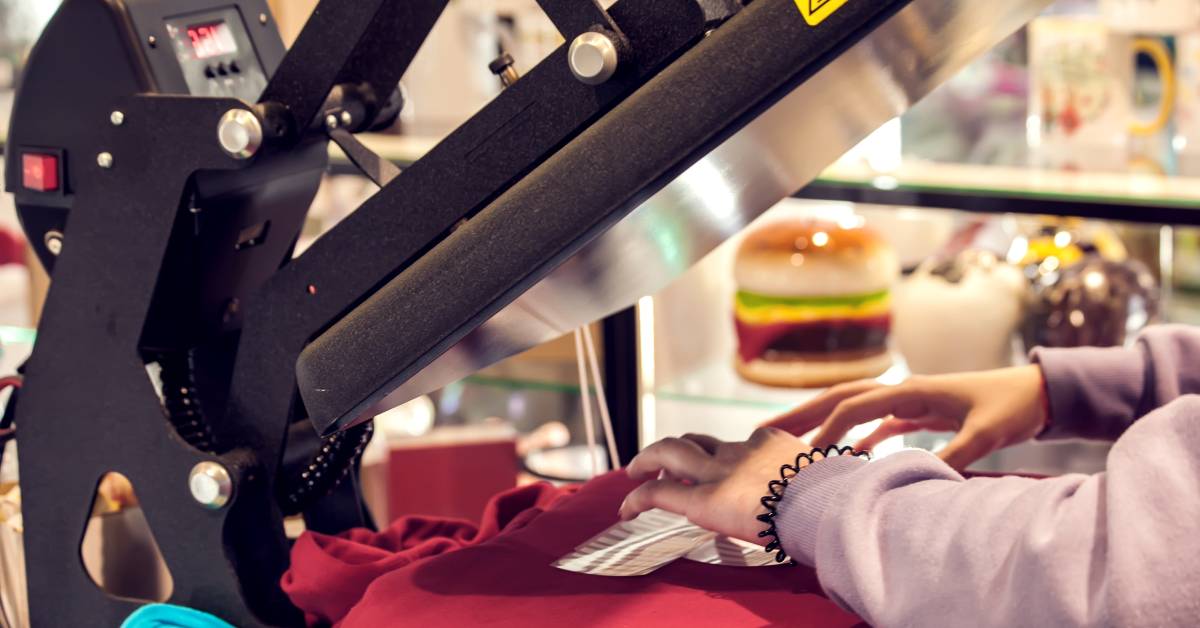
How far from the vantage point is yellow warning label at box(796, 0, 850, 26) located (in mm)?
666

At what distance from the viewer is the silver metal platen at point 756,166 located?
2.35ft

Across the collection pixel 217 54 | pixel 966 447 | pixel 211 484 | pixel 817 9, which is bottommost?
pixel 966 447

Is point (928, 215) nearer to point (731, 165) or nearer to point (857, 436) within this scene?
point (857, 436)

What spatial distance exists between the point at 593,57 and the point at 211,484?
37 centimetres

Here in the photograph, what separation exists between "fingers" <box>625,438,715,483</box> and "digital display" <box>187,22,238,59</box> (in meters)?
0.40

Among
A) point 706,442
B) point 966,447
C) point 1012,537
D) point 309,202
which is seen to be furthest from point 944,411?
point 309,202

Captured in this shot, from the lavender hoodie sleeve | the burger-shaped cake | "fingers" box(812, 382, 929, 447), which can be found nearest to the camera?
the lavender hoodie sleeve

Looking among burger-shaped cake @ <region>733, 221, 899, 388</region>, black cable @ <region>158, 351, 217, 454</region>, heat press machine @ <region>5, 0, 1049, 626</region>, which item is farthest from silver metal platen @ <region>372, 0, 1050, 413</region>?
burger-shaped cake @ <region>733, 221, 899, 388</region>

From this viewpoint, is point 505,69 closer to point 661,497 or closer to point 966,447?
point 661,497

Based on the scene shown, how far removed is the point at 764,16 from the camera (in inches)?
27.2

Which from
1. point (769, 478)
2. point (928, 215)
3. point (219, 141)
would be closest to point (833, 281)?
point (928, 215)

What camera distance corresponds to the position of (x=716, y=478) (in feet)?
2.76

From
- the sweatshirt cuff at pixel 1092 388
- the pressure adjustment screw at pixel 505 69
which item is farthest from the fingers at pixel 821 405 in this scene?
the pressure adjustment screw at pixel 505 69

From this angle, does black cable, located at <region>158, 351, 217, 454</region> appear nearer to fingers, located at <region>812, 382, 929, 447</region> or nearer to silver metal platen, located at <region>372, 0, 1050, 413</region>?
silver metal platen, located at <region>372, 0, 1050, 413</region>
